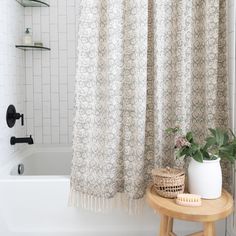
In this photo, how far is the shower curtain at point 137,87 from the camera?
1719 mm

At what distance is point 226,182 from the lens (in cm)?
183

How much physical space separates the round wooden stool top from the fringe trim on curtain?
284mm

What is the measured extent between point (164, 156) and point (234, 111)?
18.2 inches

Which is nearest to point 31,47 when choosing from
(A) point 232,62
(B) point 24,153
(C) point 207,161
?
(B) point 24,153

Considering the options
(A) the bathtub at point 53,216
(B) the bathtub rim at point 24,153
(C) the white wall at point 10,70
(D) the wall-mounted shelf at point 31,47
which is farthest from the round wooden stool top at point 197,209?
(D) the wall-mounted shelf at point 31,47

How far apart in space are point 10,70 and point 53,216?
1074 mm

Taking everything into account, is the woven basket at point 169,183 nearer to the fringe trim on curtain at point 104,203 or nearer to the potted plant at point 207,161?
the potted plant at point 207,161

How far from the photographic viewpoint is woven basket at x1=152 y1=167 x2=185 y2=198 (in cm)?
153

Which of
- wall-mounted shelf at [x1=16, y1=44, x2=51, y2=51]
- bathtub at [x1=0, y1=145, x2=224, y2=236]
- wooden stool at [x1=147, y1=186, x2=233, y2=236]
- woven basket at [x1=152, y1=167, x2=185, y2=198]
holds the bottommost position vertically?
bathtub at [x1=0, y1=145, x2=224, y2=236]

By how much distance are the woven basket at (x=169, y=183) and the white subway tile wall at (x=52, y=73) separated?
131 centimetres

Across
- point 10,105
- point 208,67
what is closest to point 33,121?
point 10,105

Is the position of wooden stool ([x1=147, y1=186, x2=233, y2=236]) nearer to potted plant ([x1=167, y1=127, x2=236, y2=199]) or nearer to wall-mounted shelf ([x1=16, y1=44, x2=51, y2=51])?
potted plant ([x1=167, y1=127, x2=236, y2=199])

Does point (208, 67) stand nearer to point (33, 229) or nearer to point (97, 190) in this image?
point (97, 190)

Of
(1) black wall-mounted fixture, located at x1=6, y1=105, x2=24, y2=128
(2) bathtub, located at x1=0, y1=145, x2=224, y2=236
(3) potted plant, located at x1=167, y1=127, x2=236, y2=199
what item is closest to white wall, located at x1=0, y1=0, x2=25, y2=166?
(1) black wall-mounted fixture, located at x1=6, y1=105, x2=24, y2=128
